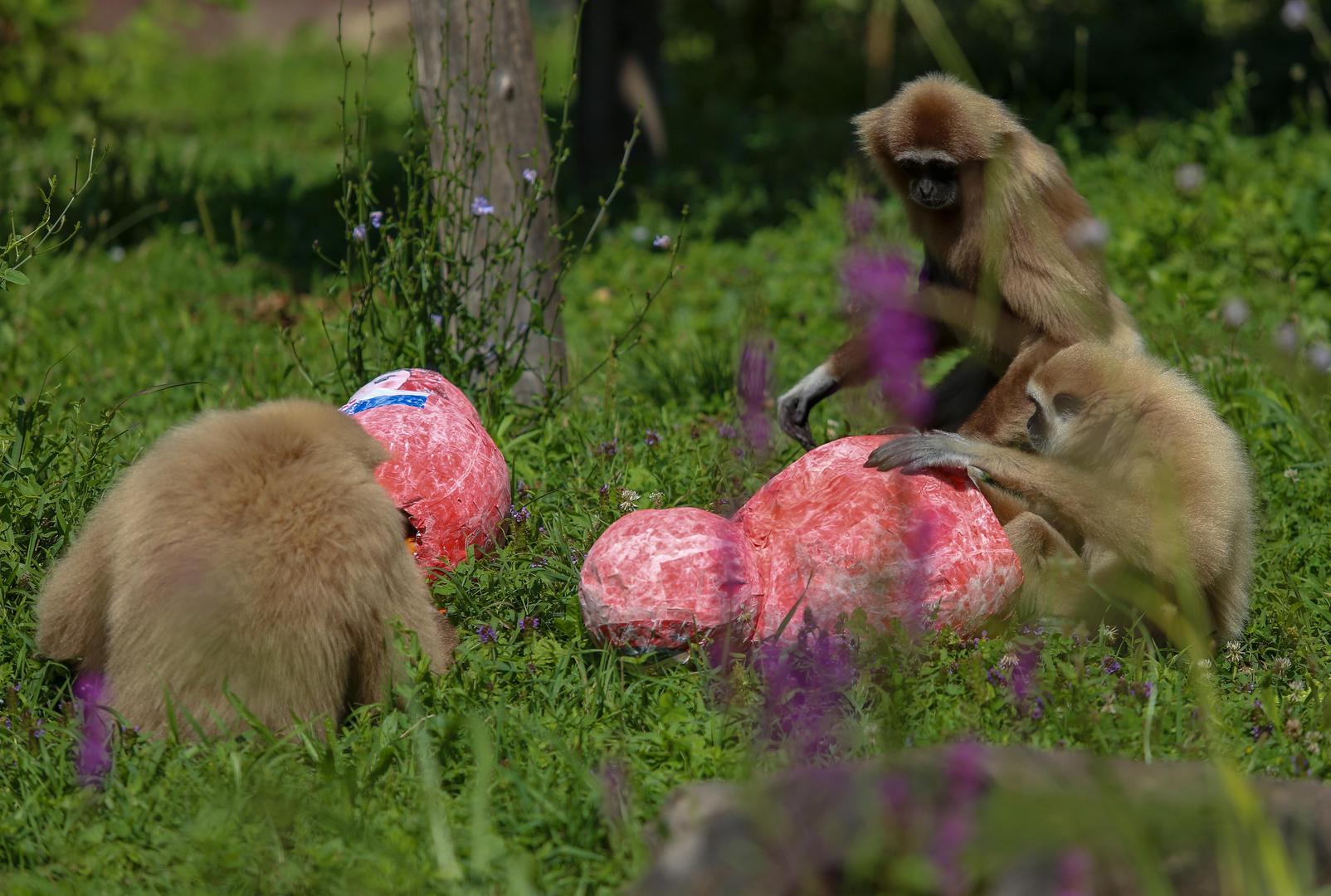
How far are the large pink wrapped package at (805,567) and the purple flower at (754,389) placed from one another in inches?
22.8

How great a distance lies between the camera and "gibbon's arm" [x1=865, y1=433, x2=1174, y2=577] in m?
4.26

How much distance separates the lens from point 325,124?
14.6 m

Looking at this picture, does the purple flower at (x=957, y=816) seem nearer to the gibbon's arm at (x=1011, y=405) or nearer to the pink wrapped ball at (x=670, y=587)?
the pink wrapped ball at (x=670, y=587)

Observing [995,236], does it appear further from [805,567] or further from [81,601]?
[81,601]

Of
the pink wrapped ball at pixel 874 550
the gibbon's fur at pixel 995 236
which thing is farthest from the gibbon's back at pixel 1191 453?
the pink wrapped ball at pixel 874 550

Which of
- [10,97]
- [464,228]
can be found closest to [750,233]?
[464,228]

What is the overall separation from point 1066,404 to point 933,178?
1292 millimetres

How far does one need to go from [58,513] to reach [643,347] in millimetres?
3348

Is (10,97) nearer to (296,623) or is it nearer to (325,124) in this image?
(325,124)

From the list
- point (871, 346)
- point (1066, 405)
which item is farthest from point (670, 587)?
point (871, 346)

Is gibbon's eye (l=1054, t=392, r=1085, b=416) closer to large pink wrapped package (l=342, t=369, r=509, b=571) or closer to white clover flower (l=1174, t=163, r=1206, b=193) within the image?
large pink wrapped package (l=342, t=369, r=509, b=571)

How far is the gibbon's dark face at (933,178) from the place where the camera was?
5.34 metres

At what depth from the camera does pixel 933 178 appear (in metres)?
5.42

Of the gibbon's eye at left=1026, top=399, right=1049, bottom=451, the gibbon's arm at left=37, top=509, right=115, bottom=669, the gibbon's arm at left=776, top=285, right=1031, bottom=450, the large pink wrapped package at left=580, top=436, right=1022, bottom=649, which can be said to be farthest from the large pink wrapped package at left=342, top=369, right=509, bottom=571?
the gibbon's eye at left=1026, top=399, right=1049, bottom=451
